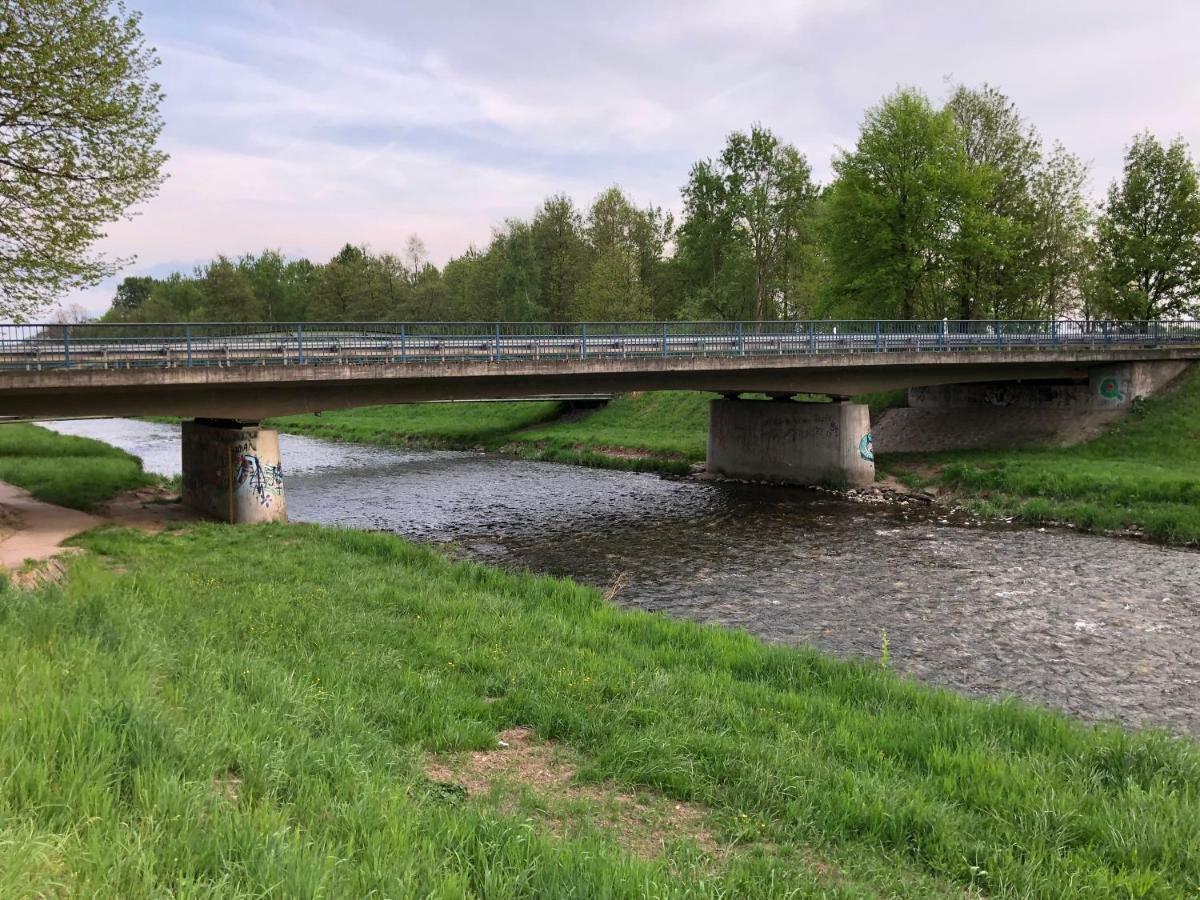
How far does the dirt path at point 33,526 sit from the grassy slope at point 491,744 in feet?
23.0

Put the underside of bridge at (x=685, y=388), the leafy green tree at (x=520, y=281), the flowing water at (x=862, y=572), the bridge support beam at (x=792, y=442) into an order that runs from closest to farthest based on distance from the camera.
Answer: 1. the flowing water at (x=862, y=572)
2. the underside of bridge at (x=685, y=388)
3. the bridge support beam at (x=792, y=442)
4. the leafy green tree at (x=520, y=281)

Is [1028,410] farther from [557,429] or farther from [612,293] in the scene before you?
[612,293]

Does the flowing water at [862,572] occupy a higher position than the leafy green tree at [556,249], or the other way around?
the leafy green tree at [556,249]

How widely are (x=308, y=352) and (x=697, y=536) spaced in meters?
13.6

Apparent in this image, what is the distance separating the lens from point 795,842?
6.37m

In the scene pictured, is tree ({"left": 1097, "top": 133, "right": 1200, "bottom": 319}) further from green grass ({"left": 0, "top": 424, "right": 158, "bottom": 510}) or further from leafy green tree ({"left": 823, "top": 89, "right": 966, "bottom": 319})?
green grass ({"left": 0, "top": 424, "right": 158, "bottom": 510})

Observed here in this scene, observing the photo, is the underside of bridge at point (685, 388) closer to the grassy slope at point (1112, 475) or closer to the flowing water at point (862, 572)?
the grassy slope at point (1112, 475)

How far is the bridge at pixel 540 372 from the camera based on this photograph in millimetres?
22125

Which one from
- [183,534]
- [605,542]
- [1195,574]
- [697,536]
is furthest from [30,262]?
[1195,574]

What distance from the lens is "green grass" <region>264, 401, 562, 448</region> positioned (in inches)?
2218

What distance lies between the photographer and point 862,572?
65.9ft

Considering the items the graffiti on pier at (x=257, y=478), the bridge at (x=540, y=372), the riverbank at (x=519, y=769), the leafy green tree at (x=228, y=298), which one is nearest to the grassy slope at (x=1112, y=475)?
the bridge at (x=540, y=372)

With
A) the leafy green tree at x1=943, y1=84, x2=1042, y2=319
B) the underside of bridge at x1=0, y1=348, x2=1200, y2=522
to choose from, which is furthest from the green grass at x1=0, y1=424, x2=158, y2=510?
the leafy green tree at x1=943, y1=84, x2=1042, y2=319

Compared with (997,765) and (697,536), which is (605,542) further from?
(997,765)
